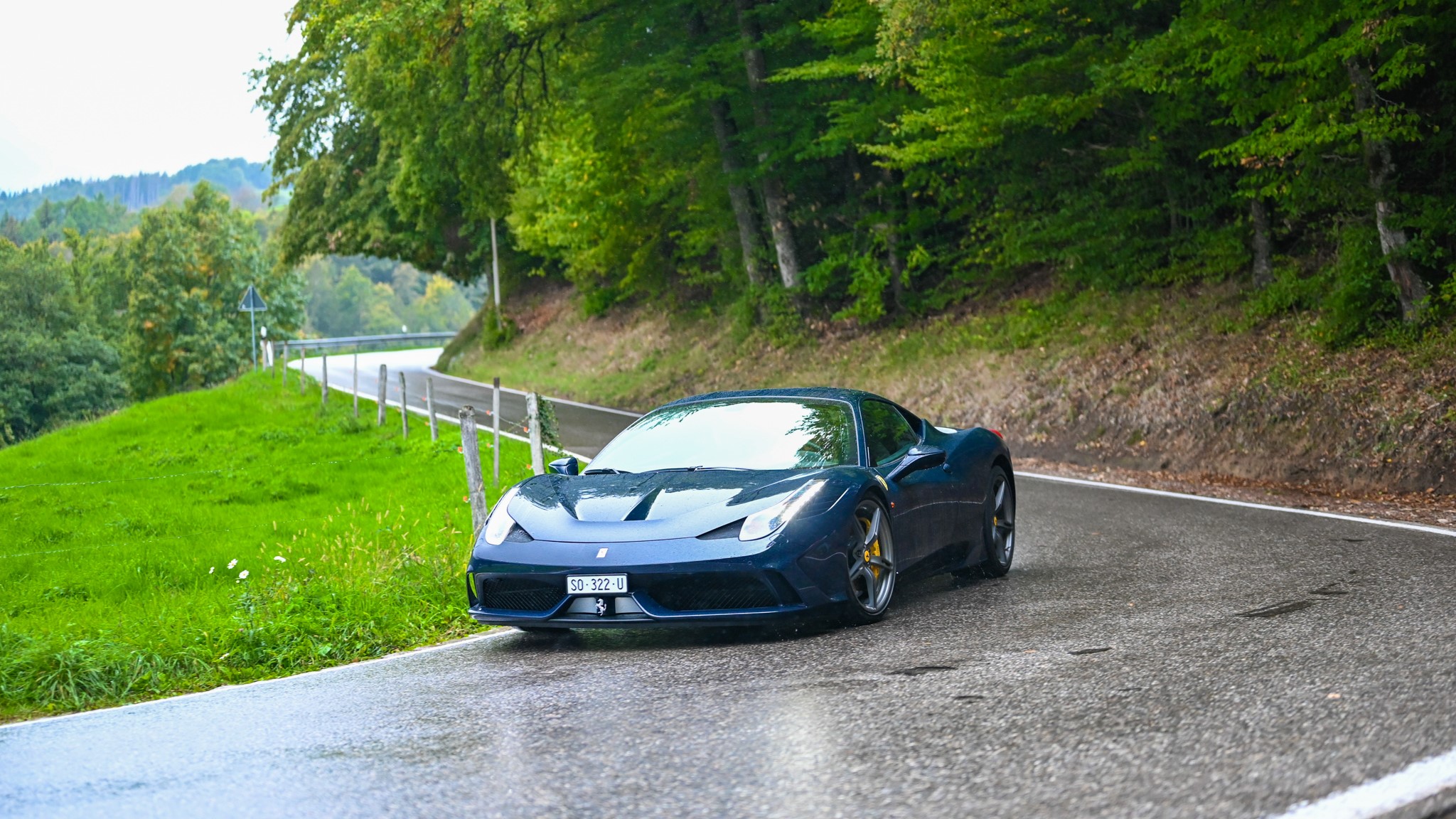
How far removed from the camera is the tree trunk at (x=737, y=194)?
94.5 ft

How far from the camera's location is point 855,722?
516cm

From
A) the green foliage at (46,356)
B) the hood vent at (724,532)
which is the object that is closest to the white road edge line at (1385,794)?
the hood vent at (724,532)

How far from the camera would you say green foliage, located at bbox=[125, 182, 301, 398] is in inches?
3292

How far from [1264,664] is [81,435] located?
25.1 m

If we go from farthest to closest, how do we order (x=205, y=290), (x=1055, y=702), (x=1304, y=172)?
(x=205, y=290) → (x=1304, y=172) → (x=1055, y=702)

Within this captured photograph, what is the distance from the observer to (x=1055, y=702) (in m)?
5.32

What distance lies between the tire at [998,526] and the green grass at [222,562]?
10.9ft

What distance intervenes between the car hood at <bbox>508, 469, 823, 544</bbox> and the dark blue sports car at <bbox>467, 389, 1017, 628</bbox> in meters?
0.01

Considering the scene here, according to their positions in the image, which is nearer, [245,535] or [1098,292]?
[245,535]

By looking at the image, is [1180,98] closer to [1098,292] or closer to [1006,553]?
[1098,292]

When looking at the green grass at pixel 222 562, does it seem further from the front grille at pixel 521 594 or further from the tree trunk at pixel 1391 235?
the tree trunk at pixel 1391 235

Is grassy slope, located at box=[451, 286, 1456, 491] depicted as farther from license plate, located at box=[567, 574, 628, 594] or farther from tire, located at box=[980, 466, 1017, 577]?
license plate, located at box=[567, 574, 628, 594]

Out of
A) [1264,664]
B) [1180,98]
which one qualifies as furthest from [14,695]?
[1180,98]

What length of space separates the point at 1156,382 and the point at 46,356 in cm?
7806
